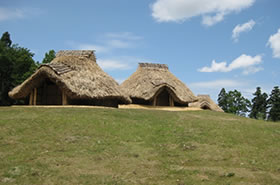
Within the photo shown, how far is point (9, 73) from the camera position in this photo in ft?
116

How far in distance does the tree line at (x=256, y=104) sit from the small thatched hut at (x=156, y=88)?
1013 inches

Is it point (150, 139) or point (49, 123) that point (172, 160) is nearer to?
point (150, 139)

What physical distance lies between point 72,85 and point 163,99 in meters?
10.8

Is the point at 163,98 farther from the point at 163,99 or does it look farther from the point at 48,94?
the point at 48,94

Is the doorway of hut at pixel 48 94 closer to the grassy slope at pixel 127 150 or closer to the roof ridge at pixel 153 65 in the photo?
the grassy slope at pixel 127 150

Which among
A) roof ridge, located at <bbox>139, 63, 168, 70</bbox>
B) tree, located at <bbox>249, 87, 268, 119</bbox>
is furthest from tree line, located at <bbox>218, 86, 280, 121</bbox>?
roof ridge, located at <bbox>139, 63, 168, 70</bbox>

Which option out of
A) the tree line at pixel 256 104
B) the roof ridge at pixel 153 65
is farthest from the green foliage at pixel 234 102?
the roof ridge at pixel 153 65

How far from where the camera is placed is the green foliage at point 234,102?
183 ft

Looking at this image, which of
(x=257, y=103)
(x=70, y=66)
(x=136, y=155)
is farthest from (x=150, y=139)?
(x=257, y=103)

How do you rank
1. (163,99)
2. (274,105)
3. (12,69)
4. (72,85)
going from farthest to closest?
1. (274,105)
2. (12,69)
3. (163,99)
4. (72,85)

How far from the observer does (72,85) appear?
1866 centimetres

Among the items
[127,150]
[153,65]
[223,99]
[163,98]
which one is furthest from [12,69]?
[223,99]

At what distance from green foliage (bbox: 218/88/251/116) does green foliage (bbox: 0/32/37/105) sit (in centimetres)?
3509

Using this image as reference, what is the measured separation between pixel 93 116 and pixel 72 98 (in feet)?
12.4
